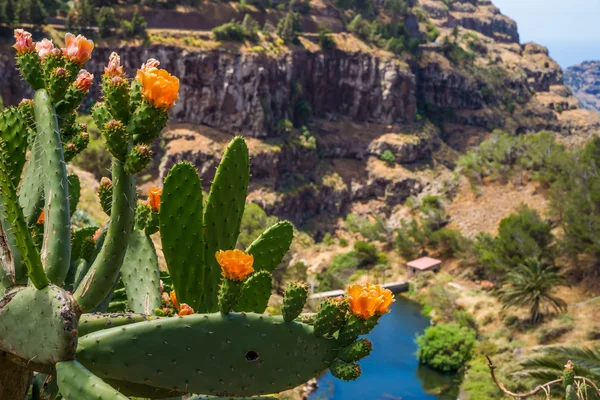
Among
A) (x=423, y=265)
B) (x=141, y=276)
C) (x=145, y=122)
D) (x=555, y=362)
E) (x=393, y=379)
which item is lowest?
(x=393, y=379)

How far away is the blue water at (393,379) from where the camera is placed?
17.5 metres

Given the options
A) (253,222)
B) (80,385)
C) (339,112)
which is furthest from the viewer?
(339,112)

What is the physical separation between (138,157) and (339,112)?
46864 millimetres

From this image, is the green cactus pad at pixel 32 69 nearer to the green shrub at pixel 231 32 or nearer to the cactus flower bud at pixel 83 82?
the cactus flower bud at pixel 83 82

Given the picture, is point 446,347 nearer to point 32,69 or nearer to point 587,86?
point 32,69

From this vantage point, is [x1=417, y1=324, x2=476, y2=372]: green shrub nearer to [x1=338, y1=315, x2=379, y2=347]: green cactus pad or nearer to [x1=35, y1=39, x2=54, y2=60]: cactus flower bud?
[x1=338, y1=315, x2=379, y2=347]: green cactus pad

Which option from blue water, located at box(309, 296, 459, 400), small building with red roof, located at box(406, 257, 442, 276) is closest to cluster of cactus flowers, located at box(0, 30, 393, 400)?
blue water, located at box(309, 296, 459, 400)

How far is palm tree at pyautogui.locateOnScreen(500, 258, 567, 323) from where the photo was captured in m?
19.8

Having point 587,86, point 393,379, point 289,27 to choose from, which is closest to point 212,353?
point 393,379

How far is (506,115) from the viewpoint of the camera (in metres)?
55.2

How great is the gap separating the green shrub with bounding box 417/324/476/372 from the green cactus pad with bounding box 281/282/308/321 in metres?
18.2

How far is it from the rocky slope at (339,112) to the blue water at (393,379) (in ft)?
51.2

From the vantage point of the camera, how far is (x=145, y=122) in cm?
189

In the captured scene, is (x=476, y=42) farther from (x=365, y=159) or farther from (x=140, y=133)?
(x=140, y=133)
